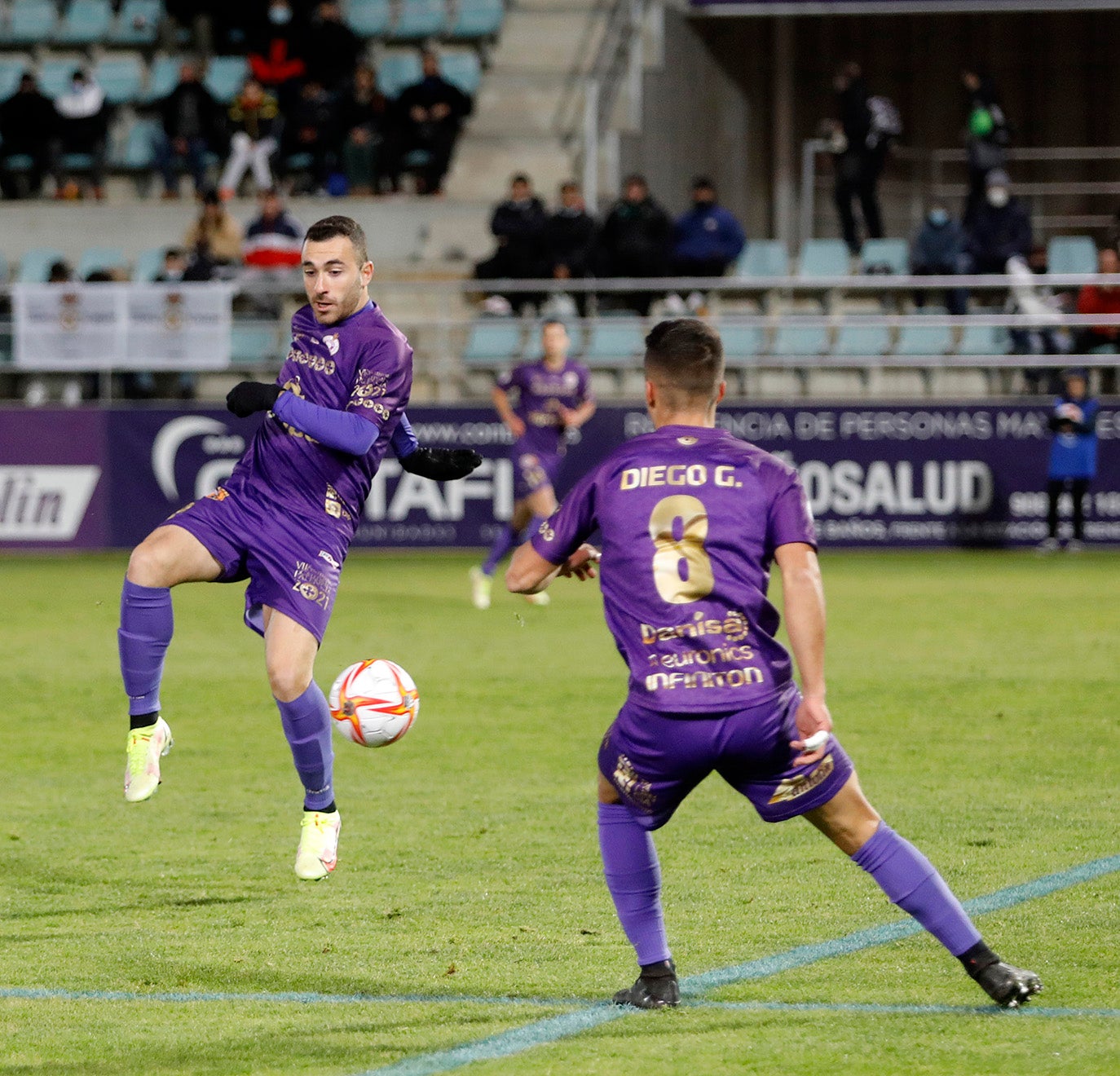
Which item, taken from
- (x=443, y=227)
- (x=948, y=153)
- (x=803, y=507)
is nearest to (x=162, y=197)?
(x=443, y=227)

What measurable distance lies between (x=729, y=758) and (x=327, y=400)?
7.99 ft

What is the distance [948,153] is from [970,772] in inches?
843

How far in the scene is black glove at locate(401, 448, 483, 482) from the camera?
22.4ft

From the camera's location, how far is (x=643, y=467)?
486 cm

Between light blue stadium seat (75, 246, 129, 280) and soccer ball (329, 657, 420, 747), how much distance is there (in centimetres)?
1850

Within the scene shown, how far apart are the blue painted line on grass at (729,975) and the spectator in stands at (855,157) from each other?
17913mm

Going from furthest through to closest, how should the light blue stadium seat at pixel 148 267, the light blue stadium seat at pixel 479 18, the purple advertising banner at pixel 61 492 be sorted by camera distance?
the light blue stadium seat at pixel 479 18 → the light blue stadium seat at pixel 148 267 → the purple advertising banner at pixel 61 492

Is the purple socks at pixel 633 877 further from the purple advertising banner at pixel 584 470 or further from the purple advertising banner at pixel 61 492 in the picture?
the purple advertising banner at pixel 61 492

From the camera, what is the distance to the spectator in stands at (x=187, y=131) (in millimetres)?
25812

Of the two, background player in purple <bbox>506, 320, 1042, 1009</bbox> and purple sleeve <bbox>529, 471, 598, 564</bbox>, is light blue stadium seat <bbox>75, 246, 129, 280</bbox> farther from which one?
background player in purple <bbox>506, 320, 1042, 1009</bbox>

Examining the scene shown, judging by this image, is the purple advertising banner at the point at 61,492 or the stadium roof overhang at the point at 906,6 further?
the stadium roof overhang at the point at 906,6

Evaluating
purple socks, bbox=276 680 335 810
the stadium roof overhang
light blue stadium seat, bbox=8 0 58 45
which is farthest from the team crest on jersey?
light blue stadium seat, bbox=8 0 58 45

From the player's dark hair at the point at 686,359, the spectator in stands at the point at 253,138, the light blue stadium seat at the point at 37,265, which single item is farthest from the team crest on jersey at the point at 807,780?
the spectator in stands at the point at 253,138

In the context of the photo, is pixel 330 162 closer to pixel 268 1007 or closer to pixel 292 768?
pixel 292 768
